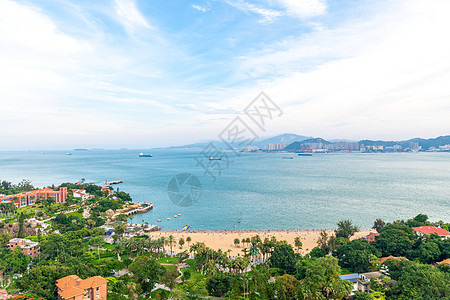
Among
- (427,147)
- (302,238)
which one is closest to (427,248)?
(302,238)

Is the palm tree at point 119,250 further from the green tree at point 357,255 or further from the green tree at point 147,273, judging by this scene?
the green tree at point 357,255

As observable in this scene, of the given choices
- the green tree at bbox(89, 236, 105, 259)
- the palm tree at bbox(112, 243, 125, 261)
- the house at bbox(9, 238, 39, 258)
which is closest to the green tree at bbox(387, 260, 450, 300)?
the palm tree at bbox(112, 243, 125, 261)

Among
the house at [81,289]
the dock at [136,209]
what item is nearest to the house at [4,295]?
the house at [81,289]

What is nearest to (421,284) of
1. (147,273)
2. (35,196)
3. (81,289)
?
(147,273)

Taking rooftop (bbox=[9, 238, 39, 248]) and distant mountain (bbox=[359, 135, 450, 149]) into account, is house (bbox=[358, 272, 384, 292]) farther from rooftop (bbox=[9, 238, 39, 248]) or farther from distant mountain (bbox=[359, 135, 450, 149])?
distant mountain (bbox=[359, 135, 450, 149])

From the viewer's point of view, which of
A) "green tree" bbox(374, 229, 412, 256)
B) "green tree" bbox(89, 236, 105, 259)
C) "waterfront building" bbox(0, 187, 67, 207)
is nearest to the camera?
"green tree" bbox(374, 229, 412, 256)

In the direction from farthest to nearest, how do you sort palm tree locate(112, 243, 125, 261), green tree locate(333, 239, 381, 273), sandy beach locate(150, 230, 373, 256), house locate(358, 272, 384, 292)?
sandy beach locate(150, 230, 373, 256)
palm tree locate(112, 243, 125, 261)
green tree locate(333, 239, 381, 273)
house locate(358, 272, 384, 292)

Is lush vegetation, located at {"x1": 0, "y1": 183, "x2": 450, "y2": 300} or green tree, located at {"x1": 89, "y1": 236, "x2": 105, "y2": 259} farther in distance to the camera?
green tree, located at {"x1": 89, "y1": 236, "x2": 105, "y2": 259}
